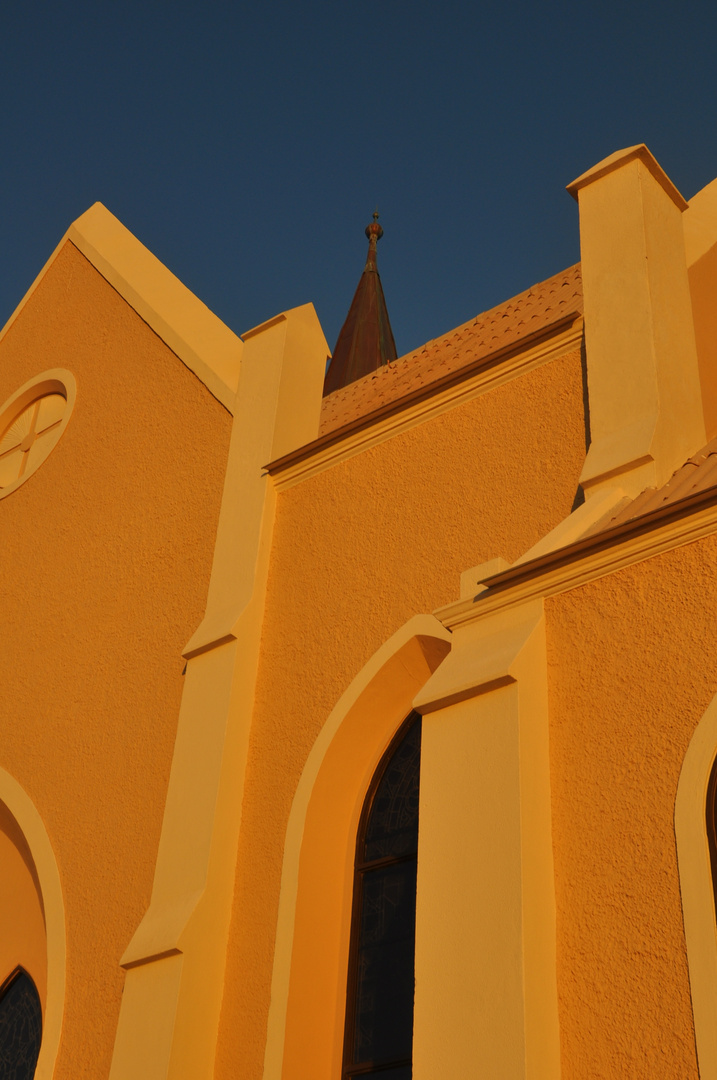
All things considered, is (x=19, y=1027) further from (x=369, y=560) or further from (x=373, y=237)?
(x=373, y=237)

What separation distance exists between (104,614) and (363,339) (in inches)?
704

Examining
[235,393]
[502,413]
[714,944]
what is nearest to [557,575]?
[714,944]

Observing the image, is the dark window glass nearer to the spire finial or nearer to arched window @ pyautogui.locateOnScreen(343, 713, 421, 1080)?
arched window @ pyautogui.locateOnScreen(343, 713, 421, 1080)

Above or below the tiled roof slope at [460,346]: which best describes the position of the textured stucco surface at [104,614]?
below

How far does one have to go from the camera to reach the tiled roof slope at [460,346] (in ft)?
30.7

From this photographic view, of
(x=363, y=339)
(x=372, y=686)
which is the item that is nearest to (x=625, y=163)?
(x=372, y=686)

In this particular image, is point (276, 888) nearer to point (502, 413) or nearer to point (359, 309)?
point (502, 413)

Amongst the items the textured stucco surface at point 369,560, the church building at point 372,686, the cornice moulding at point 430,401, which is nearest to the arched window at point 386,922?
the church building at point 372,686

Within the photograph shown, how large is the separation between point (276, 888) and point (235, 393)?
169 inches

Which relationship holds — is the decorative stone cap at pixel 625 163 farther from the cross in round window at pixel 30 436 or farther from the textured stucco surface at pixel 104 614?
the cross in round window at pixel 30 436

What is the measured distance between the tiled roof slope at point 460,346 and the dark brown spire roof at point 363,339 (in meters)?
13.3

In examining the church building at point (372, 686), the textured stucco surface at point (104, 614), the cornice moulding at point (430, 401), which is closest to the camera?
the church building at point (372, 686)

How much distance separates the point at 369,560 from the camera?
816cm

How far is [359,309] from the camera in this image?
91.7 feet
